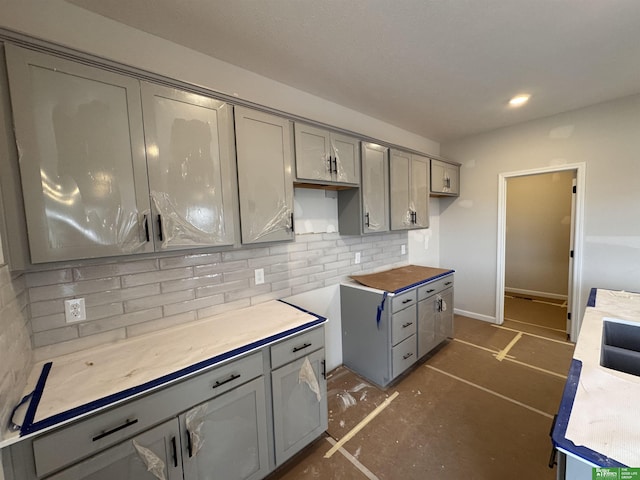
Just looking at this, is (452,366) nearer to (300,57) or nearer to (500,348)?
(500,348)

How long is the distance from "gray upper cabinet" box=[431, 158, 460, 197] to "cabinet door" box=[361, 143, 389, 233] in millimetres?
1057

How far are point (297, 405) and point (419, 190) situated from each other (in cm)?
260

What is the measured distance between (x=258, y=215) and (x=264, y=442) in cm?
137

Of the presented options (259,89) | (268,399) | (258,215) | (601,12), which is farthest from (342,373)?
(601,12)

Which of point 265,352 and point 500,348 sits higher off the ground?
point 265,352

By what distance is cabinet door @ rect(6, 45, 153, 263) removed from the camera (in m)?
1.04

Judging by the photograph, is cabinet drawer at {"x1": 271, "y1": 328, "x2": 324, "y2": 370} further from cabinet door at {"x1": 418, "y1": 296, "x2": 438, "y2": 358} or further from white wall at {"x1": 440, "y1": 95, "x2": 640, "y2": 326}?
white wall at {"x1": 440, "y1": 95, "x2": 640, "y2": 326}

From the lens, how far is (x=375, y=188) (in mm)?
2553

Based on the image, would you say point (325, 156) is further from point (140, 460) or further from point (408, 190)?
point (140, 460)

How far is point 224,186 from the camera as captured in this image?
61.1 inches

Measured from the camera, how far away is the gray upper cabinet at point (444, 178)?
3.35m

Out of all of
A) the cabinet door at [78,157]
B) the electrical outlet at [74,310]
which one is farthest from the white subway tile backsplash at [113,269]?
the cabinet door at [78,157]

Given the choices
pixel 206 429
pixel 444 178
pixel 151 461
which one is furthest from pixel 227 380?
pixel 444 178

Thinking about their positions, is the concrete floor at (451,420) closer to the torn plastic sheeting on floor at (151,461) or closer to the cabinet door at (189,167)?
the torn plastic sheeting on floor at (151,461)
